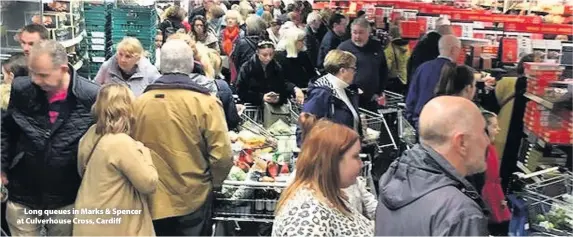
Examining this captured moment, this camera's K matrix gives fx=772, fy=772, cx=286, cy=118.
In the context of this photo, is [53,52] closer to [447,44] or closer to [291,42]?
[447,44]

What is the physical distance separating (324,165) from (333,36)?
630 cm

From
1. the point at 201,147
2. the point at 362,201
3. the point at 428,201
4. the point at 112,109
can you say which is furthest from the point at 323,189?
the point at 201,147

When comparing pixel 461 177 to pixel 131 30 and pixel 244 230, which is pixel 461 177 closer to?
pixel 244 230

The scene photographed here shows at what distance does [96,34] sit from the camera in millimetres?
7637

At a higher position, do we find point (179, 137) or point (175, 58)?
point (175, 58)

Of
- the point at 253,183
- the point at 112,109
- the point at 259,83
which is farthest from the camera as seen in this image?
the point at 259,83

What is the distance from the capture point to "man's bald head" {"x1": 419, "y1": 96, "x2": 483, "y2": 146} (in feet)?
8.46

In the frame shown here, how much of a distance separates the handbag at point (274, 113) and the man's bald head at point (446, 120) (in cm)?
380

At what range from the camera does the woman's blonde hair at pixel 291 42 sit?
799 centimetres

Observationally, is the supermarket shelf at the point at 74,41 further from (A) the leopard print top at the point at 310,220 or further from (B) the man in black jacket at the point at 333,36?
(A) the leopard print top at the point at 310,220

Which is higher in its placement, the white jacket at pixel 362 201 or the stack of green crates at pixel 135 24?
the stack of green crates at pixel 135 24

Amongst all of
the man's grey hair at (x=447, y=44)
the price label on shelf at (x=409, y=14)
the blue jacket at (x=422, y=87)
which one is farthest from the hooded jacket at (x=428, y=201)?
the price label on shelf at (x=409, y=14)

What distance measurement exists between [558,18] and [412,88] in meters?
4.64

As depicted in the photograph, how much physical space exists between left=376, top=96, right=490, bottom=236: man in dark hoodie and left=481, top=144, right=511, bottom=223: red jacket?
74.2 inches
